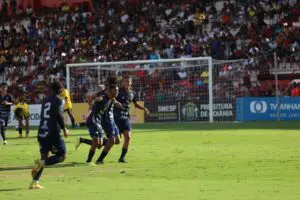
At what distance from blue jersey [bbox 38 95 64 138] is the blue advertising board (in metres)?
27.0

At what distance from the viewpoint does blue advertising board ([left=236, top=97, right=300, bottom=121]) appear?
41688 millimetres

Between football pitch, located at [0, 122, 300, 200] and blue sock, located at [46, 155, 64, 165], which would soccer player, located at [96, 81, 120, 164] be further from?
blue sock, located at [46, 155, 64, 165]

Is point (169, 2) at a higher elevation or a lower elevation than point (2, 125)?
higher

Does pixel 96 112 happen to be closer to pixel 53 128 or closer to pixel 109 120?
pixel 109 120

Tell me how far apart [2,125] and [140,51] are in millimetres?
21527

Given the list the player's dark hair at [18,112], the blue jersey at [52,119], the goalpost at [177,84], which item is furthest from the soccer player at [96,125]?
the goalpost at [177,84]

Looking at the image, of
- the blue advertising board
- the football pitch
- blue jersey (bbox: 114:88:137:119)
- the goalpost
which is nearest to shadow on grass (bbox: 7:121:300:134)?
the goalpost

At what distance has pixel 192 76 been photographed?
43344mm

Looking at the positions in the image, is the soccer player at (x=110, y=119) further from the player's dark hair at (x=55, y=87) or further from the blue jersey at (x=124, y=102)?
the player's dark hair at (x=55, y=87)

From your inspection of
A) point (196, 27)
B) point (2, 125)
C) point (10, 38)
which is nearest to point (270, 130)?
point (2, 125)

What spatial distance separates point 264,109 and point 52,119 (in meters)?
27.7

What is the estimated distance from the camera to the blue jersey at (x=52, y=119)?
15.4 m

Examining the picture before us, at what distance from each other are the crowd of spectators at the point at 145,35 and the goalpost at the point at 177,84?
0.32 meters

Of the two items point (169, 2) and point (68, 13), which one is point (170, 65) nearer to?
point (169, 2)
